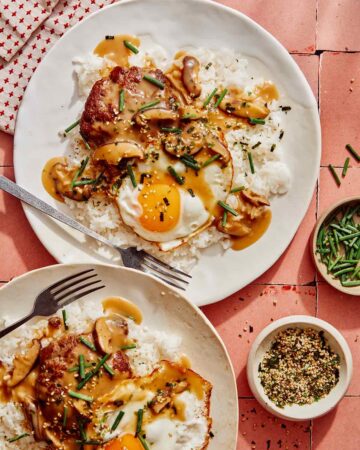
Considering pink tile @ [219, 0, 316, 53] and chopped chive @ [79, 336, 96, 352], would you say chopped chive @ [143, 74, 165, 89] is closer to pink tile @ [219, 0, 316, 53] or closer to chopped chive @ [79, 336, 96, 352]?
pink tile @ [219, 0, 316, 53]

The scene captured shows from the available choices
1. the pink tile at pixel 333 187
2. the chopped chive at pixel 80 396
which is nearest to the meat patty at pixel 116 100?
the pink tile at pixel 333 187

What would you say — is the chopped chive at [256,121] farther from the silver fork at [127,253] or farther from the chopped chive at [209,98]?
the silver fork at [127,253]

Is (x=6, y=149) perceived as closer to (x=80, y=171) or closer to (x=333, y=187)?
(x=80, y=171)

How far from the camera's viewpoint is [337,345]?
4648 mm

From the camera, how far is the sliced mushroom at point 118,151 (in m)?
4.34

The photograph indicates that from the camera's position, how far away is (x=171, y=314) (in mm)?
4492

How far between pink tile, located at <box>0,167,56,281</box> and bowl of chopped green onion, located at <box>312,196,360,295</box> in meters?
2.04

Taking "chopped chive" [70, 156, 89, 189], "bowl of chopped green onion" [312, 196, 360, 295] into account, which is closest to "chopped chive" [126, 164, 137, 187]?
"chopped chive" [70, 156, 89, 189]

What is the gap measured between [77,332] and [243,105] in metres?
2.00

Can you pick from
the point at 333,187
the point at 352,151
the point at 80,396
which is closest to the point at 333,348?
the point at 333,187

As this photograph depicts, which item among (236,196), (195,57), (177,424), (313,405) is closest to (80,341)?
(177,424)

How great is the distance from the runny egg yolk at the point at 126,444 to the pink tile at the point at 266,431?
0.97 metres

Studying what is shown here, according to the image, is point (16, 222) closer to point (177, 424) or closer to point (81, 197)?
point (81, 197)

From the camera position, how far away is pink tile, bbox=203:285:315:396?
4867mm
